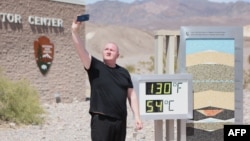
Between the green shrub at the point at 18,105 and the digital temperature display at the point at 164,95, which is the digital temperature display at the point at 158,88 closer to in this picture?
the digital temperature display at the point at 164,95

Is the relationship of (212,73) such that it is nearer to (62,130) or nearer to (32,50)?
(62,130)

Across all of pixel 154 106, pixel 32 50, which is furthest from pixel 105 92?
pixel 32 50

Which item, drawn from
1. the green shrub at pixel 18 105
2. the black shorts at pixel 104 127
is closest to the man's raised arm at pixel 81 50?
the black shorts at pixel 104 127

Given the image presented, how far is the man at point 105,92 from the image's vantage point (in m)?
6.79

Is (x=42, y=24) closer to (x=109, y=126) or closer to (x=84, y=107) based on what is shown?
(x=84, y=107)

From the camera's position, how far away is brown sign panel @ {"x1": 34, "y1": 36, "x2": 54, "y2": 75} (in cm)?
2463

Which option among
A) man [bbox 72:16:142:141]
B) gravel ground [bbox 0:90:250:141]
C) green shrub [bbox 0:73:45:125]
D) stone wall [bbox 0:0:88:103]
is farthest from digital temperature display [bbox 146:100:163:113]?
stone wall [bbox 0:0:88:103]

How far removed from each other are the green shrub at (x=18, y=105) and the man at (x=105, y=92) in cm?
1082

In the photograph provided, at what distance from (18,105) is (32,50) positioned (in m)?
6.86

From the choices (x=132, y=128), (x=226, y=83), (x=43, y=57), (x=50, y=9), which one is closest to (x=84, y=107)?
(x=43, y=57)

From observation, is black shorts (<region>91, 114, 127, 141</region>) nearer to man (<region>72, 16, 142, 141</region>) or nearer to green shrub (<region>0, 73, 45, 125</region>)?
man (<region>72, 16, 142, 141</region>)

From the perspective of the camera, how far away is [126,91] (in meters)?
6.98

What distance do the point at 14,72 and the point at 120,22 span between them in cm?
16747

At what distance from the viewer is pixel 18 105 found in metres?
17.8
